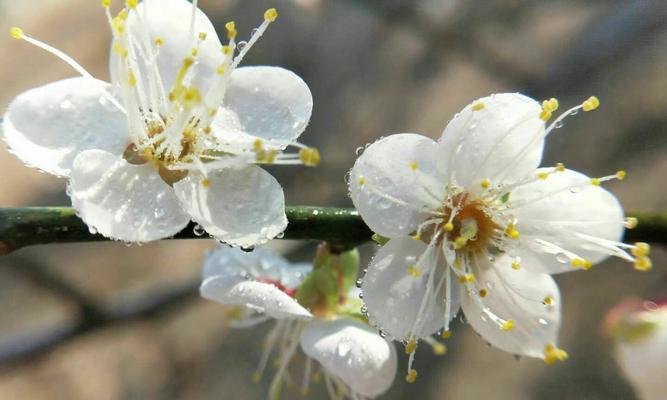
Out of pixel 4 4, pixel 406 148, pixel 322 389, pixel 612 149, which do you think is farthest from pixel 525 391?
pixel 4 4

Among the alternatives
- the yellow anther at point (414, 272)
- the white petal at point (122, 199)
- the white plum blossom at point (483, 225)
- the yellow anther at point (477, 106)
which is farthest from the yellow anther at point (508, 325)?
the white petal at point (122, 199)

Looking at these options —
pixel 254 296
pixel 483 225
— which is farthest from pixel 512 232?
pixel 254 296

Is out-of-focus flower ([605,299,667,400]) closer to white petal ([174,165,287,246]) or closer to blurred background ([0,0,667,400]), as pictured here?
white petal ([174,165,287,246])

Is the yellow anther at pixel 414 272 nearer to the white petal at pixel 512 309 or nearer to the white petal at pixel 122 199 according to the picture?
the white petal at pixel 512 309

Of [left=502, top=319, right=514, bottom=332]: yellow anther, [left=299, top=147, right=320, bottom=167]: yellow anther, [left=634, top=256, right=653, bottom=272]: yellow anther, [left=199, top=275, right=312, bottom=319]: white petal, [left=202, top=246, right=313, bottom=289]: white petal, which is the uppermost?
[left=299, top=147, right=320, bottom=167]: yellow anther

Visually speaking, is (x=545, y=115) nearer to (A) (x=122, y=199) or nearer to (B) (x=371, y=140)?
(A) (x=122, y=199)

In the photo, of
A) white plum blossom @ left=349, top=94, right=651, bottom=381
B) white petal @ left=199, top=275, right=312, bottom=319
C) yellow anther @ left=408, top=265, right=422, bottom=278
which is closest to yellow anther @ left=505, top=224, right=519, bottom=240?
white plum blossom @ left=349, top=94, right=651, bottom=381
